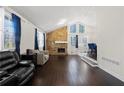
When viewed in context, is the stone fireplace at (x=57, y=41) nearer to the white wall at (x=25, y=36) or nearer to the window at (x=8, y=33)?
the white wall at (x=25, y=36)

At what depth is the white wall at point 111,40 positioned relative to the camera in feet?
15.9

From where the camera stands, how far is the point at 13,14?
18.4 ft

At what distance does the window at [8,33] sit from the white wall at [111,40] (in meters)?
3.58

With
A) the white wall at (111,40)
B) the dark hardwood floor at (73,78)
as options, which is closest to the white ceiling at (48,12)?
the white wall at (111,40)

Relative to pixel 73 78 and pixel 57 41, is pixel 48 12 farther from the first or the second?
pixel 57 41

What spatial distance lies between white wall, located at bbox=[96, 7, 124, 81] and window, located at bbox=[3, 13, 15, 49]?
358cm

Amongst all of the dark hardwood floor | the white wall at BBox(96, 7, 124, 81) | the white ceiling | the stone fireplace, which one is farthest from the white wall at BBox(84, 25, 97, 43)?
the dark hardwood floor

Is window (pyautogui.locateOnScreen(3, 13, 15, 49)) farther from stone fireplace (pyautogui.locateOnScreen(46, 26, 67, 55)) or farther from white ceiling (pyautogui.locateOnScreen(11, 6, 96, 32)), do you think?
stone fireplace (pyautogui.locateOnScreen(46, 26, 67, 55))

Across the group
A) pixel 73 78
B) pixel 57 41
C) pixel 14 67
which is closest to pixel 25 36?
pixel 14 67

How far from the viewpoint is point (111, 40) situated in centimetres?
561
